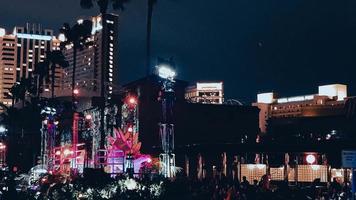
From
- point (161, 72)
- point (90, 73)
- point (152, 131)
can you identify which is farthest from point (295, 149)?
point (90, 73)

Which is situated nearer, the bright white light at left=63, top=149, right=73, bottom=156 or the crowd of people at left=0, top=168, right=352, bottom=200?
the crowd of people at left=0, top=168, right=352, bottom=200

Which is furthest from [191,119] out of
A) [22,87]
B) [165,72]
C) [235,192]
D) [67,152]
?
[22,87]

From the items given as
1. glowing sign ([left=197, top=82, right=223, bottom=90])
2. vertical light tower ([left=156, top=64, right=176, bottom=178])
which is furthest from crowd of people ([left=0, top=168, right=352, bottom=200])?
glowing sign ([left=197, top=82, right=223, bottom=90])

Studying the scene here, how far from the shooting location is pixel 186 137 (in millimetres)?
46781

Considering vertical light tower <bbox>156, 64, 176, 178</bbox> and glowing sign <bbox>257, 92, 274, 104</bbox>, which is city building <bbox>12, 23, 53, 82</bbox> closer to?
glowing sign <bbox>257, 92, 274, 104</bbox>

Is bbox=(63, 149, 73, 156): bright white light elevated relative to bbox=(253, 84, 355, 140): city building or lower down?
lower down

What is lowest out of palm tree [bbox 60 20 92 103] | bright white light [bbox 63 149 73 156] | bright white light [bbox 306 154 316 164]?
bright white light [bbox 306 154 316 164]

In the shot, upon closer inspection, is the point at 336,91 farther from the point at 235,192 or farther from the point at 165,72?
the point at 235,192

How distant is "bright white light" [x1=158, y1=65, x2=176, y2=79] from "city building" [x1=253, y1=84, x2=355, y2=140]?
23315 millimetres

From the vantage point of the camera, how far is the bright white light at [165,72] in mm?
30703

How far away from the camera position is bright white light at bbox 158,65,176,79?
30703 millimetres

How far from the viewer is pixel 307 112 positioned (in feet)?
275

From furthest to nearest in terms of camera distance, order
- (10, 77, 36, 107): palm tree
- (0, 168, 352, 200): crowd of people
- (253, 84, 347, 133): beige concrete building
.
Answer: (253, 84, 347, 133): beige concrete building → (10, 77, 36, 107): palm tree → (0, 168, 352, 200): crowd of people

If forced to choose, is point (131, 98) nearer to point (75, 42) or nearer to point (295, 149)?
point (75, 42)
